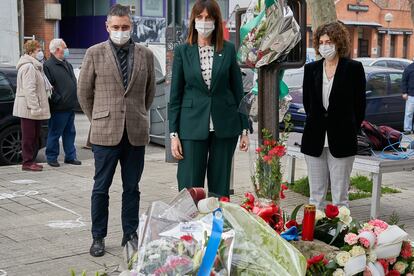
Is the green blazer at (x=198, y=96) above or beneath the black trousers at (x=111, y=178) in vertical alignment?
above

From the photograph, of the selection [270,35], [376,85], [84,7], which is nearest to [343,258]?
[270,35]

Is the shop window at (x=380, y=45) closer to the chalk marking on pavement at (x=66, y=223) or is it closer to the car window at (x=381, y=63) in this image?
the car window at (x=381, y=63)

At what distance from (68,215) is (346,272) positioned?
420 cm

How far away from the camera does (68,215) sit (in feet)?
22.4

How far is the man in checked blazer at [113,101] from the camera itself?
520cm

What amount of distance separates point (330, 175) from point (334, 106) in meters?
0.62

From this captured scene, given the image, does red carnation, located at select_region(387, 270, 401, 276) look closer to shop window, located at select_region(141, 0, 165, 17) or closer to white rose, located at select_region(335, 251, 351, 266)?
white rose, located at select_region(335, 251, 351, 266)

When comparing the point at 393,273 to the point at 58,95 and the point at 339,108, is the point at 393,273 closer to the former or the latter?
the point at 339,108

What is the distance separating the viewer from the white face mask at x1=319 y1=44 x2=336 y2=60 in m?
5.56

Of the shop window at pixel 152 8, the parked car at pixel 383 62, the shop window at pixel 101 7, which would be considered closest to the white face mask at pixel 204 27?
the parked car at pixel 383 62

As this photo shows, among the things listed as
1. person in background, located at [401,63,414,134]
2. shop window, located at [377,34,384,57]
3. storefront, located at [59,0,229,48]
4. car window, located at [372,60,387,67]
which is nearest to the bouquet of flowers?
person in background, located at [401,63,414,134]

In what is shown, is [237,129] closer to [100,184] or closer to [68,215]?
[100,184]

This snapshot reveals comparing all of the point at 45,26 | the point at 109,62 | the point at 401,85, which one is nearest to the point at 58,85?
the point at 109,62

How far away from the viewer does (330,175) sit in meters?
5.78
